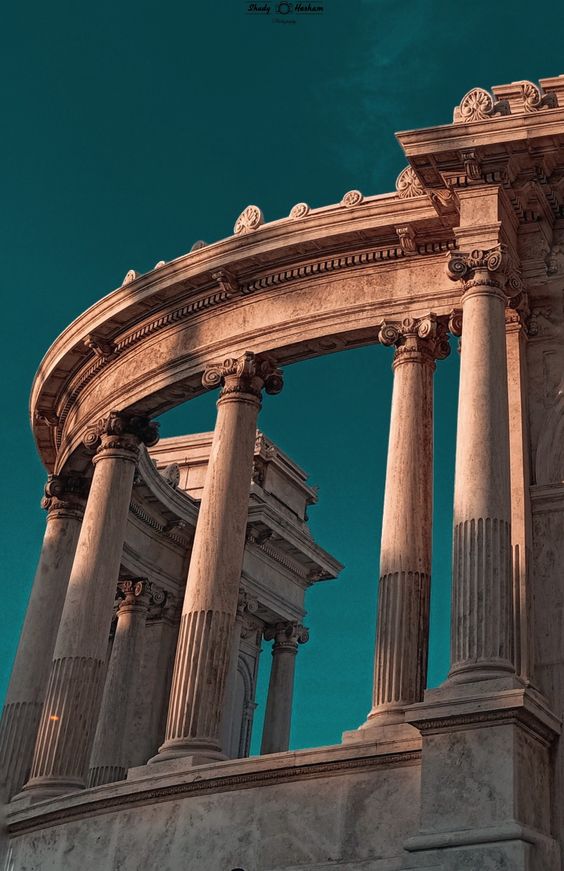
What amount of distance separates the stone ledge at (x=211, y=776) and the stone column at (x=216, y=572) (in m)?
1.08

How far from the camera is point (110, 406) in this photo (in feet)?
162

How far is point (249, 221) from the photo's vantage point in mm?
45719

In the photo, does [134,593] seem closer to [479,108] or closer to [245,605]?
[245,605]

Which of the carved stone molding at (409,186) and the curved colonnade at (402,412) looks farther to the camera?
the carved stone molding at (409,186)

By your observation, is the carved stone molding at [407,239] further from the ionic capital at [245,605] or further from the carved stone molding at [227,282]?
the ionic capital at [245,605]

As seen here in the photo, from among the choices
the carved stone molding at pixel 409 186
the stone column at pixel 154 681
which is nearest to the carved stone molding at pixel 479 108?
the carved stone molding at pixel 409 186

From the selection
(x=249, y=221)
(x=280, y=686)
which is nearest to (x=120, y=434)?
(x=249, y=221)

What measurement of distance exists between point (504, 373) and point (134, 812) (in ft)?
55.7

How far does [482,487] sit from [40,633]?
23.2m

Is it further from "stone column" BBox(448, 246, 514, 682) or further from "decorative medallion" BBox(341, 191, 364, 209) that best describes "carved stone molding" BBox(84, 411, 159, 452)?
"stone column" BBox(448, 246, 514, 682)

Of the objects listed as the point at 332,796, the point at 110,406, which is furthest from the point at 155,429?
the point at 332,796

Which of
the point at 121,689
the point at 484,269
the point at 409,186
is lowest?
the point at 121,689

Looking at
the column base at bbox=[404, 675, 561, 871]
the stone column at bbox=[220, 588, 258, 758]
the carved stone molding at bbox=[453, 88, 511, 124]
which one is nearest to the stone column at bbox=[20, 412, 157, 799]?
the stone column at bbox=[220, 588, 258, 758]

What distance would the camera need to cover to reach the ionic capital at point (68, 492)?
52.6 m
